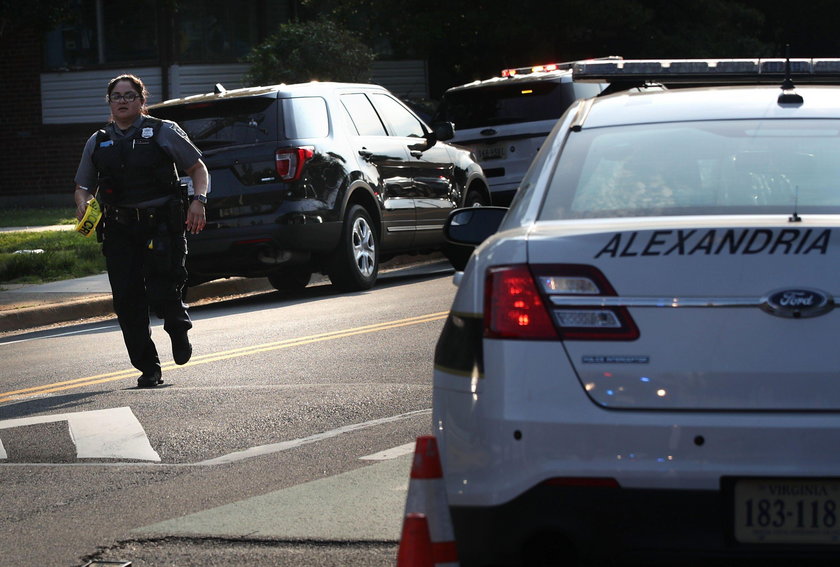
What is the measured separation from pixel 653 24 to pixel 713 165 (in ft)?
83.5

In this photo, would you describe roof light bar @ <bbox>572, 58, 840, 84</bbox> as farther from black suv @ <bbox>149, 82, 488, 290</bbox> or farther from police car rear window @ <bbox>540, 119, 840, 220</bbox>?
black suv @ <bbox>149, 82, 488, 290</bbox>

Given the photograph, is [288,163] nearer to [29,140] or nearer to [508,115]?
[508,115]

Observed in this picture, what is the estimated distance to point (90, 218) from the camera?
8508 millimetres

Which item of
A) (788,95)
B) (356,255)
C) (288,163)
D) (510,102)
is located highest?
(788,95)

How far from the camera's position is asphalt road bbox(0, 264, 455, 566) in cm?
520

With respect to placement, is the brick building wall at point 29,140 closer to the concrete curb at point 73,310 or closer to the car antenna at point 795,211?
the concrete curb at point 73,310

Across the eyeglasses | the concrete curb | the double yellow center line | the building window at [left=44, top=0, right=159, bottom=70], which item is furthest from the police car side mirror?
the building window at [left=44, top=0, right=159, bottom=70]

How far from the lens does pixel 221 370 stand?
9.27 m

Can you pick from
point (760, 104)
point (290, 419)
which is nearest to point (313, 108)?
point (290, 419)

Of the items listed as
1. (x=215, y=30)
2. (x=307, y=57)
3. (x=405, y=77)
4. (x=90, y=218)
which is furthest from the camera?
(x=405, y=77)

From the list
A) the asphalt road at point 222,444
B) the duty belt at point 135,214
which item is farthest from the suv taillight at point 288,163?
the duty belt at point 135,214

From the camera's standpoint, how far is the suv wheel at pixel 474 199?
15773mm

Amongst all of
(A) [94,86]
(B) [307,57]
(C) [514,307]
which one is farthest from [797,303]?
(A) [94,86]

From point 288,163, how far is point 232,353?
3148 mm
